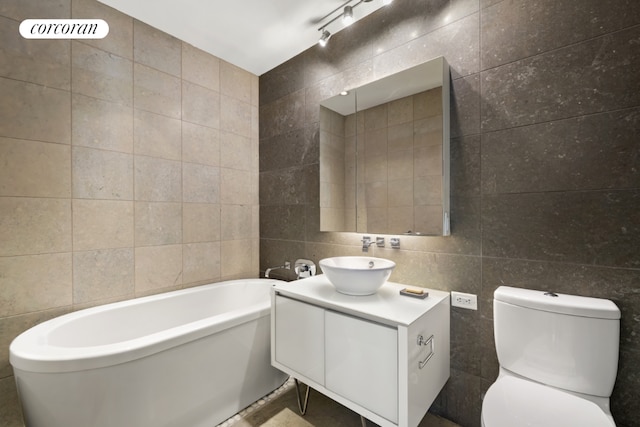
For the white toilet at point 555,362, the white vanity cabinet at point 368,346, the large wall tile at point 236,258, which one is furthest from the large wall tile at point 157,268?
the white toilet at point 555,362

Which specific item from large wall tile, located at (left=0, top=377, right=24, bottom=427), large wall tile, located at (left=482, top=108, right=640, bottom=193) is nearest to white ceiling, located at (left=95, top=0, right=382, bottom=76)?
large wall tile, located at (left=482, top=108, right=640, bottom=193)

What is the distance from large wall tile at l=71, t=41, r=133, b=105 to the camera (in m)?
1.77

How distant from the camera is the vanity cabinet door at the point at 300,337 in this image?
1.45 meters

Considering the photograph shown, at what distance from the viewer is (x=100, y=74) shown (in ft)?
6.07

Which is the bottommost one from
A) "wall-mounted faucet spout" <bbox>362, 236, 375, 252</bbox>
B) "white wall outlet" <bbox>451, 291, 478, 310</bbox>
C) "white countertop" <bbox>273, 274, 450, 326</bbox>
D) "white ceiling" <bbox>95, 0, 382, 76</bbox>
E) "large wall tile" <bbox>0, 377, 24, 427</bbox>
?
"large wall tile" <bbox>0, 377, 24, 427</bbox>

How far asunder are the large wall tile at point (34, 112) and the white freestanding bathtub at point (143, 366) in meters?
1.10

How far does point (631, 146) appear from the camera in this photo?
1.13 metres

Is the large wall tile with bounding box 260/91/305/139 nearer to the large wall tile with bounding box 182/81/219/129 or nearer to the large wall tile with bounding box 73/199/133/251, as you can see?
the large wall tile with bounding box 182/81/219/129

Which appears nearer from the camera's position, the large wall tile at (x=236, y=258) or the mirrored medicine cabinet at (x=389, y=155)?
the mirrored medicine cabinet at (x=389, y=155)

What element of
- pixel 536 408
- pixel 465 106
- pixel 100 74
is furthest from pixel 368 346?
pixel 100 74

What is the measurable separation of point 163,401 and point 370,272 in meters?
1.23

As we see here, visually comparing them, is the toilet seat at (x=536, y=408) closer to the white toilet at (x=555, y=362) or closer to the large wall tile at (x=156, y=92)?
the white toilet at (x=555, y=362)

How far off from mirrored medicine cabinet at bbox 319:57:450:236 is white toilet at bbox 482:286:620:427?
1.76 feet

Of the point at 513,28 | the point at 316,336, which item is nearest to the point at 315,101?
the point at 513,28
